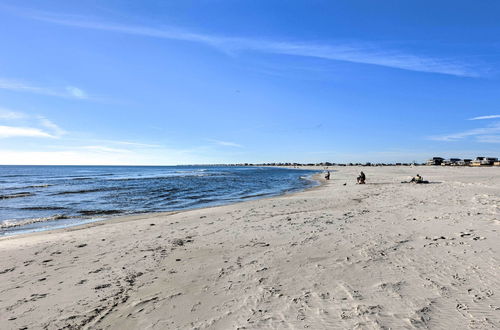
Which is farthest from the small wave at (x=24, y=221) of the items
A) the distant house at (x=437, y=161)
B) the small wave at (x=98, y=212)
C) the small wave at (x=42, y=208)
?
the distant house at (x=437, y=161)

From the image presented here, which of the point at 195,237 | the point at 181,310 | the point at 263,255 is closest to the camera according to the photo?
the point at 181,310

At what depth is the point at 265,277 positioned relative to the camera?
19.6ft

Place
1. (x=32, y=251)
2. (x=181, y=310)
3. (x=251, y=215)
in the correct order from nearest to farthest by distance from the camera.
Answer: (x=181, y=310), (x=32, y=251), (x=251, y=215)

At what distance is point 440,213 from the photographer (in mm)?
11781

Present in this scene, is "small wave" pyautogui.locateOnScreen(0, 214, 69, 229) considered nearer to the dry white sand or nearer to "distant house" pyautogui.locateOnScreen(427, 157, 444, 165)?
the dry white sand

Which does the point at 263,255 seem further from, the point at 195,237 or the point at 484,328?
the point at 484,328

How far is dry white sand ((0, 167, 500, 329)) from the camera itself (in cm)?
442

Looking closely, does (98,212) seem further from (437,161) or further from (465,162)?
(437,161)

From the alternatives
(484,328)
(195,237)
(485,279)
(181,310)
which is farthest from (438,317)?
(195,237)

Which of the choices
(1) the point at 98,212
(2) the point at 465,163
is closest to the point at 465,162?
(2) the point at 465,163

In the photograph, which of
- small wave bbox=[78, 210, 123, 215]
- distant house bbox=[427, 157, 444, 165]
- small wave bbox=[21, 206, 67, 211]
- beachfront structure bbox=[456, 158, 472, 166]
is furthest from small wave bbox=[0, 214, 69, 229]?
distant house bbox=[427, 157, 444, 165]

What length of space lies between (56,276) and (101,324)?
3027 mm

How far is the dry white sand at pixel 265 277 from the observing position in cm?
442

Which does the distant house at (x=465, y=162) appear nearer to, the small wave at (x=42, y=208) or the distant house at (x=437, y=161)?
the distant house at (x=437, y=161)
